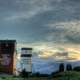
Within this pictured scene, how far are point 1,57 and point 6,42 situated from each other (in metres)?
4.77

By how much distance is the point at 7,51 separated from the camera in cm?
9188

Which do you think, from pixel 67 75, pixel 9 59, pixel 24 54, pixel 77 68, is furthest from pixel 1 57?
pixel 67 75

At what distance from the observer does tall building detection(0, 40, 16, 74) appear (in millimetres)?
88738

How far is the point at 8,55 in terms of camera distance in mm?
91312

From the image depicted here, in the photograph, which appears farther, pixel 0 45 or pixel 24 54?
pixel 0 45

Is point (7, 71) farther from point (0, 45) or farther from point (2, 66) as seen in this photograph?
point (0, 45)

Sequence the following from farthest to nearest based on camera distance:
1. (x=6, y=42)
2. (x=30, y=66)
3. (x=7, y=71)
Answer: (x=6, y=42) < (x=7, y=71) < (x=30, y=66)

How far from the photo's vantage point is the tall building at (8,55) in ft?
291

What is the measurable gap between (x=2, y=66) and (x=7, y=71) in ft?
10.0

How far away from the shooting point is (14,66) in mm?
90438

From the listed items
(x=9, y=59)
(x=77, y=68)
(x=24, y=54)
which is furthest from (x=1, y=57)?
(x=77, y=68)

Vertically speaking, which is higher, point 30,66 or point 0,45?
point 0,45

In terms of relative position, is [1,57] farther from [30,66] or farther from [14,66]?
[30,66]

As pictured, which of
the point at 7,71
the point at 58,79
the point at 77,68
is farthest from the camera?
the point at 7,71
